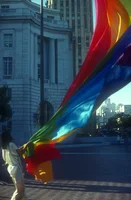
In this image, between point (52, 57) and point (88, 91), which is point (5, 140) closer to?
point (88, 91)

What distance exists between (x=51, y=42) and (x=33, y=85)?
787cm

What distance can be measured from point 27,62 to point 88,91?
3670 cm

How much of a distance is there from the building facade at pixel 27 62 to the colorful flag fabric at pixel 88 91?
107 feet

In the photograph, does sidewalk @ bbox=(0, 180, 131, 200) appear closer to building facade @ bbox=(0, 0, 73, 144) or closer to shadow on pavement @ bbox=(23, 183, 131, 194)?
shadow on pavement @ bbox=(23, 183, 131, 194)

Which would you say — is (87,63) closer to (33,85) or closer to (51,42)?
(33,85)

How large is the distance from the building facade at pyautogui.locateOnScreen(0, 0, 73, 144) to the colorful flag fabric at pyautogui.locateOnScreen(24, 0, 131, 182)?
3266 centimetres

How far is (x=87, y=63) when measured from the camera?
17.7 ft

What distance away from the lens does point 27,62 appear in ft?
136

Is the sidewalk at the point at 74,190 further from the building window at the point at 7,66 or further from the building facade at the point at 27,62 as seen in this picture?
the building window at the point at 7,66

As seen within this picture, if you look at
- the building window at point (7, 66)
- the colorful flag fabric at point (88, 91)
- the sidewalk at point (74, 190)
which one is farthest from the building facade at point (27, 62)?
the colorful flag fabric at point (88, 91)

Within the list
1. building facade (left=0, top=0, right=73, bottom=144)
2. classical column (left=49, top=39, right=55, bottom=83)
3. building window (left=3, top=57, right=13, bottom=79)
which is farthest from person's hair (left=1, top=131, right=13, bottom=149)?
Result: classical column (left=49, top=39, right=55, bottom=83)

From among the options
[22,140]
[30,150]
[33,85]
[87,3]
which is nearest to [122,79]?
[30,150]

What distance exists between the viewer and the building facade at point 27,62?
39.8m

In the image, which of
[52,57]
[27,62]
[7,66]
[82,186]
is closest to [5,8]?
[7,66]
